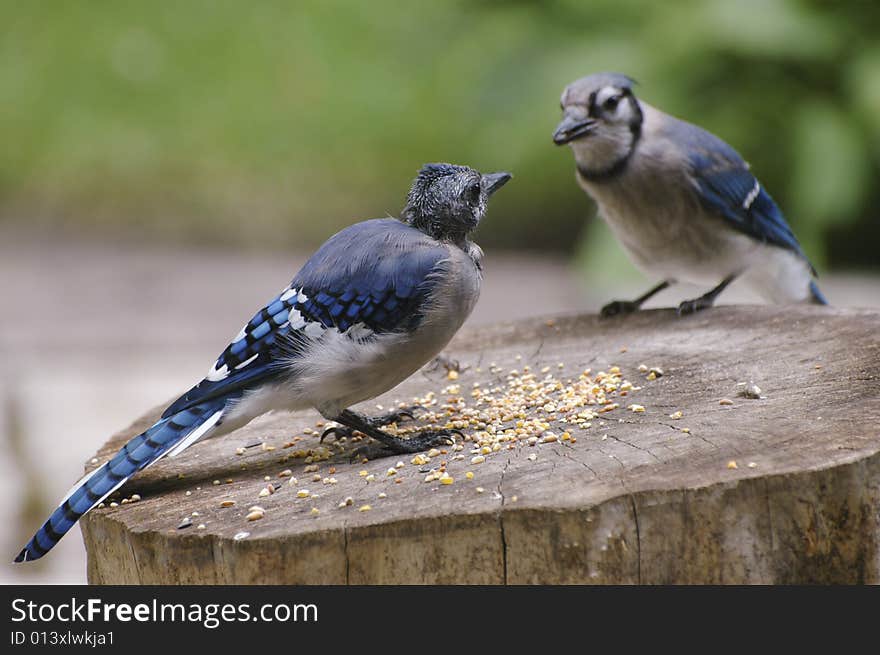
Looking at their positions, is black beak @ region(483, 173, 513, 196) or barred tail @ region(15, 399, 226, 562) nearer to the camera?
barred tail @ region(15, 399, 226, 562)

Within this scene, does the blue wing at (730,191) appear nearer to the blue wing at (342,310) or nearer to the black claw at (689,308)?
the black claw at (689,308)

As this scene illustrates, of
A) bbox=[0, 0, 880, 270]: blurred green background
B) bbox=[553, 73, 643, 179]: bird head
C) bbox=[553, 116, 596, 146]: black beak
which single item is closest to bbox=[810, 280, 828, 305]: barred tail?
bbox=[553, 73, 643, 179]: bird head

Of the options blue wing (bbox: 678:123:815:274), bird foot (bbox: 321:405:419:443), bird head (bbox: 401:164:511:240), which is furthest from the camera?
blue wing (bbox: 678:123:815:274)

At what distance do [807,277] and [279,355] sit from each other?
93.1 inches

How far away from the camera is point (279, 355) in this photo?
2.84 metres

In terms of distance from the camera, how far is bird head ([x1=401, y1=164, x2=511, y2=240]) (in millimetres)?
2945

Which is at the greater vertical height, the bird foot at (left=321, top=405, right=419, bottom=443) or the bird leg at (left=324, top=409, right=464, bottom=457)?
the bird foot at (left=321, top=405, right=419, bottom=443)

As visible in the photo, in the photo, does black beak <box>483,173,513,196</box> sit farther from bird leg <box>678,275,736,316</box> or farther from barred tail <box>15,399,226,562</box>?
bird leg <box>678,275,736,316</box>

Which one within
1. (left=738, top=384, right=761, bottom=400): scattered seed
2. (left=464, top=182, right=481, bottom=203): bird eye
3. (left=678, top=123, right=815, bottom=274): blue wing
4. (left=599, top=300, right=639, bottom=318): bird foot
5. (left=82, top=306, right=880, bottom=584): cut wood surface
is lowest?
(left=82, top=306, right=880, bottom=584): cut wood surface

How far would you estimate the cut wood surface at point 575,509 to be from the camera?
2262 mm

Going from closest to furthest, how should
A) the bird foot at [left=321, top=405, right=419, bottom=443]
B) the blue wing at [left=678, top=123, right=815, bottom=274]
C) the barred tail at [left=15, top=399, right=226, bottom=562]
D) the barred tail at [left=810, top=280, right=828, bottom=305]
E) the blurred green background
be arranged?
the barred tail at [left=15, top=399, right=226, bottom=562], the bird foot at [left=321, top=405, right=419, bottom=443], the blue wing at [left=678, top=123, right=815, bottom=274], the barred tail at [left=810, top=280, right=828, bottom=305], the blurred green background

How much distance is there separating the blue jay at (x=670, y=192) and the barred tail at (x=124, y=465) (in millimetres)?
1745

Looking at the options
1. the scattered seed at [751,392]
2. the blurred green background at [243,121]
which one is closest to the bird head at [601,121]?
the scattered seed at [751,392]
